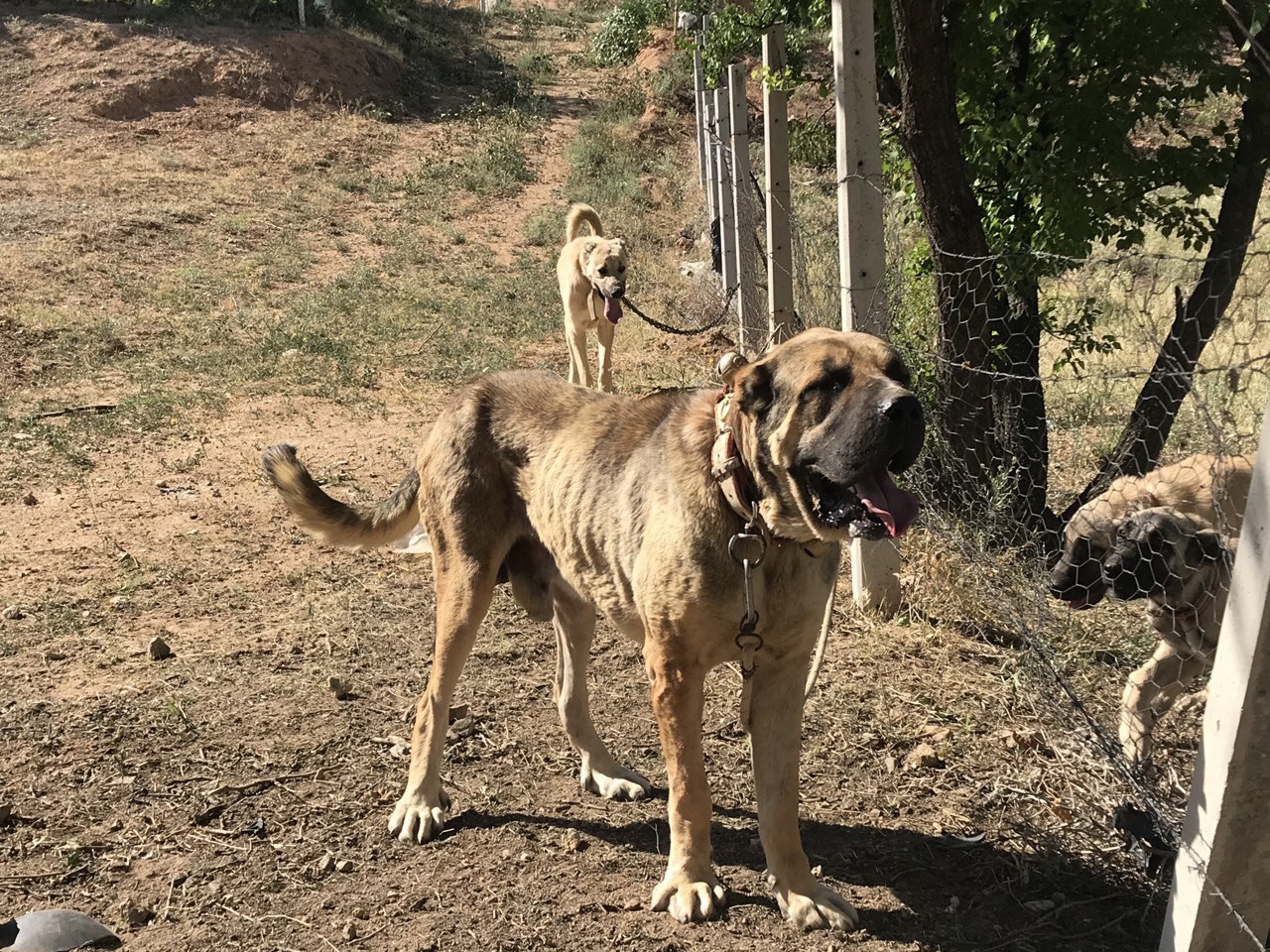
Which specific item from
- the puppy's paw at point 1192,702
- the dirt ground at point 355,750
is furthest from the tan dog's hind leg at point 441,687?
the puppy's paw at point 1192,702

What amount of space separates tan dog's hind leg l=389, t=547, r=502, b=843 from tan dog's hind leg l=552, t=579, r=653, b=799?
1.20 feet

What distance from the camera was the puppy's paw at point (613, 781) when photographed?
13.6ft

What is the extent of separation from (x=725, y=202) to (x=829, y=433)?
26.9 feet

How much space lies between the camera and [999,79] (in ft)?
19.8

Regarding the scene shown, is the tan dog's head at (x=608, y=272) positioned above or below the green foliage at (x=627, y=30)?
below

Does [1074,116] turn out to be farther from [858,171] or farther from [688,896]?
[688,896]

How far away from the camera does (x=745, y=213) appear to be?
9.85 meters

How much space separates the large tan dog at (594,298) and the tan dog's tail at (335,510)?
18.6ft

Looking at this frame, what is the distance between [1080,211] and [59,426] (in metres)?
8.13

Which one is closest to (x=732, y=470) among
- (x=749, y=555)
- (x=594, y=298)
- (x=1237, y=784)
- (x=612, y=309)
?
(x=749, y=555)

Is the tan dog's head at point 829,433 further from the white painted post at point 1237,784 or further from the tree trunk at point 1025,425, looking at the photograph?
the tree trunk at point 1025,425

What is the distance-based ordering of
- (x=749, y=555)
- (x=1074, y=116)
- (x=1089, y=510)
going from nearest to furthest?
(x=749, y=555)
(x=1089, y=510)
(x=1074, y=116)

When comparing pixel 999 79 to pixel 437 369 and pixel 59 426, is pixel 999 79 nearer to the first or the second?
pixel 437 369

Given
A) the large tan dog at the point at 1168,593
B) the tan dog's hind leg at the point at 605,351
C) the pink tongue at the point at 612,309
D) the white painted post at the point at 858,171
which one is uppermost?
the white painted post at the point at 858,171
